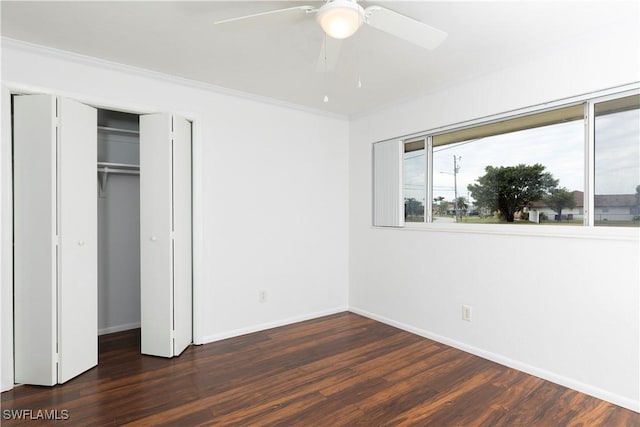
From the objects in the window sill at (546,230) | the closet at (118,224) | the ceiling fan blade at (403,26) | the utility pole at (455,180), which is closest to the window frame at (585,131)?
the window sill at (546,230)

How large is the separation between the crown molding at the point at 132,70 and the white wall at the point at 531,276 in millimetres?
1289

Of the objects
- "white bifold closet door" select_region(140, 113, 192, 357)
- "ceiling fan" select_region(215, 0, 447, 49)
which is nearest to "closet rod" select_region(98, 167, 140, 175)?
"white bifold closet door" select_region(140, 113, 192, 357)

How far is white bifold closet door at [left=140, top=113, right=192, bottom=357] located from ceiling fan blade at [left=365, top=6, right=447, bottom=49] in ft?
6.38

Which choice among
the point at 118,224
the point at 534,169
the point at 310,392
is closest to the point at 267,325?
the point at 310,392

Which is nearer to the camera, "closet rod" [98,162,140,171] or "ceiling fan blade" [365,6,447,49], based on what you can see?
"ceiling fan blade" [365,6,447,49]

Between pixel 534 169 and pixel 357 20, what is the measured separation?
1995 mm

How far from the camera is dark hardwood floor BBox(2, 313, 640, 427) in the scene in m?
2.11

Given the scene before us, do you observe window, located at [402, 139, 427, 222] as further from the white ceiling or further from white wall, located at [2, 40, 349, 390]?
white wall, located at [2, 40, 349, 390]

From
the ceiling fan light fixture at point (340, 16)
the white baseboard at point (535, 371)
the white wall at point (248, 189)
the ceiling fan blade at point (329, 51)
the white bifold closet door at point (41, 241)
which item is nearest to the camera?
the ceiling fan light fixture at point (340, 16)

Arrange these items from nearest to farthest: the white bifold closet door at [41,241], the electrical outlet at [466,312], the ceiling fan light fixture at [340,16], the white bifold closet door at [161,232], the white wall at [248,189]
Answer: the ceiling fan light fixture at [340,16] < the white bifold closet door at [41,241] < the white wall at [248,189] < the white bifold closet door at [161,232] < the electrical outlet at [466,312]

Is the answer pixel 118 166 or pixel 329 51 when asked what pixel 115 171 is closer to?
pixel 118 166

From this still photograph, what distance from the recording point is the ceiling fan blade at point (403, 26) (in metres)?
1.72

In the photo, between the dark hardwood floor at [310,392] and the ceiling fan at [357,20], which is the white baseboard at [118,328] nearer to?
the dark hardwood floor at [310,392]

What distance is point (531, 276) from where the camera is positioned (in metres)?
2.68
